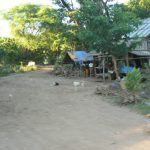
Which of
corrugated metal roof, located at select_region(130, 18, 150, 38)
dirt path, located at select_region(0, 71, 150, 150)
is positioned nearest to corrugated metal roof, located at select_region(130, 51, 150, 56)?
corrugated metal roof, located at select_region(130, 18, 150, 38)

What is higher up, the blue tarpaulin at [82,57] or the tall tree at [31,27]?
the tall tree at [31,27]

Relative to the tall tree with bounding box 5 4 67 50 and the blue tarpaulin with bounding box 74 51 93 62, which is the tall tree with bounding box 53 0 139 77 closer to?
the blue tarpaulin with bounding box 74 51 93 62

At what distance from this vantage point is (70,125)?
970 cm

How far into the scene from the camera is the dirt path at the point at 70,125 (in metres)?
7.77

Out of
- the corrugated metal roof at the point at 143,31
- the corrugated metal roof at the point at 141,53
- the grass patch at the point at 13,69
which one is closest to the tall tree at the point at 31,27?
the grass patch at the point at 13,69

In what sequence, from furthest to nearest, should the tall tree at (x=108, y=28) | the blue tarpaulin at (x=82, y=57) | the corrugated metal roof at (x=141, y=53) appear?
the blue tarpaulin at (x=82, y=57), the corrugated metal roof at (x=141, y=53), the tall tree at (x=108, y=28)

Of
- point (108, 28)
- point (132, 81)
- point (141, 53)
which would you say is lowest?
point (132, 81)

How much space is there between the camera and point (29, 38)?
40562mm

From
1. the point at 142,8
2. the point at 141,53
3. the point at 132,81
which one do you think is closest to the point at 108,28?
the point at 141,53

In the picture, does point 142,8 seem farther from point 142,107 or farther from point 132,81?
point 142,107

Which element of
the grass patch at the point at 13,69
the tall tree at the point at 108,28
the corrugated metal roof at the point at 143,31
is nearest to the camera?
the tall tree at the point at 108,28

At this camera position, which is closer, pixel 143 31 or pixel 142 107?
pixel 142 107

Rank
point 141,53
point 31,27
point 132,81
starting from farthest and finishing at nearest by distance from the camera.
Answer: point 31,27
point 141,53
point 132,81

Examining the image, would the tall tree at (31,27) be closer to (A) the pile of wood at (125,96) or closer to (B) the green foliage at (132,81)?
(A) the pile of wood at (125,96)
